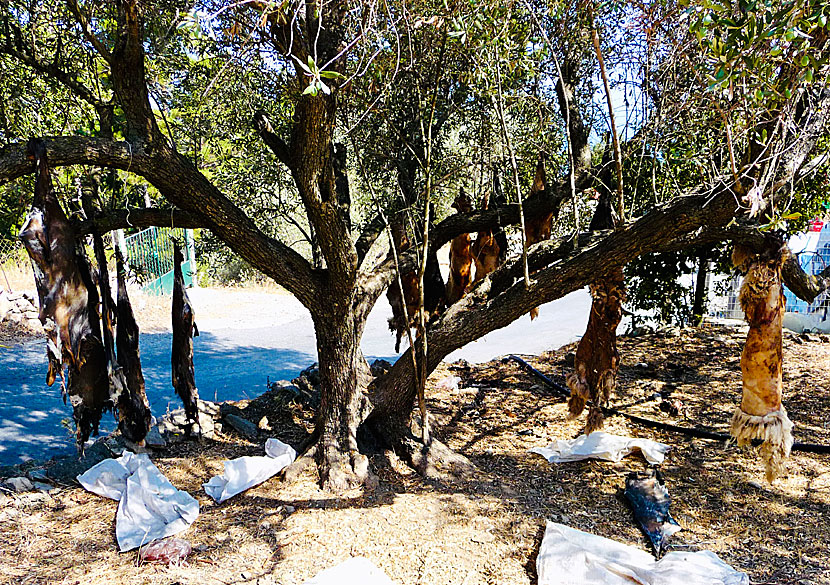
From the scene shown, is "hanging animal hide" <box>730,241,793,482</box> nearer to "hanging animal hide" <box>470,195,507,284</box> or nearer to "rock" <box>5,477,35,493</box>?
"hanging animal hide" <box>470,195,507,284</box>

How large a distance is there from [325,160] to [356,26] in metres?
0.90

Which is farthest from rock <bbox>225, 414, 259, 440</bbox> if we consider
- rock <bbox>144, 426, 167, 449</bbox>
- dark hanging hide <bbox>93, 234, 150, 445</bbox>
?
dark hanging hide <bbox>93, 234, 150, 445</bbox>

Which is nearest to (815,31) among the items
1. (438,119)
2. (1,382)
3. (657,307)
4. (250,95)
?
(438,119)

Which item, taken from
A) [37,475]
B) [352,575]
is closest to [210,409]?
[37,475]

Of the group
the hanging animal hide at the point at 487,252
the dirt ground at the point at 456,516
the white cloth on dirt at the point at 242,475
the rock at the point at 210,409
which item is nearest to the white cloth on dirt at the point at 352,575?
the dirt ground at the point at 456,516

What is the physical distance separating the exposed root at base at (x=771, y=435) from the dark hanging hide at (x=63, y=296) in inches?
152

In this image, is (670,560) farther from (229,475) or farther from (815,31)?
(229,475)

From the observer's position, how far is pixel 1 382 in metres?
6.65

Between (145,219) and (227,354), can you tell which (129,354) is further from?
(227,354)

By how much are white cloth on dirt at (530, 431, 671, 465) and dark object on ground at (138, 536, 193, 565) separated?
2675 mm

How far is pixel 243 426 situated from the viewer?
5.09 metres

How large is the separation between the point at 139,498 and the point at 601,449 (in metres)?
3.22

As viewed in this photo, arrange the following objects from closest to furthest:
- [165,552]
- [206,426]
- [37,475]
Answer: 1. [165,552]
2. [37,475]
3. [206,426]

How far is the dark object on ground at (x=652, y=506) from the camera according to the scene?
3393 millimetres
